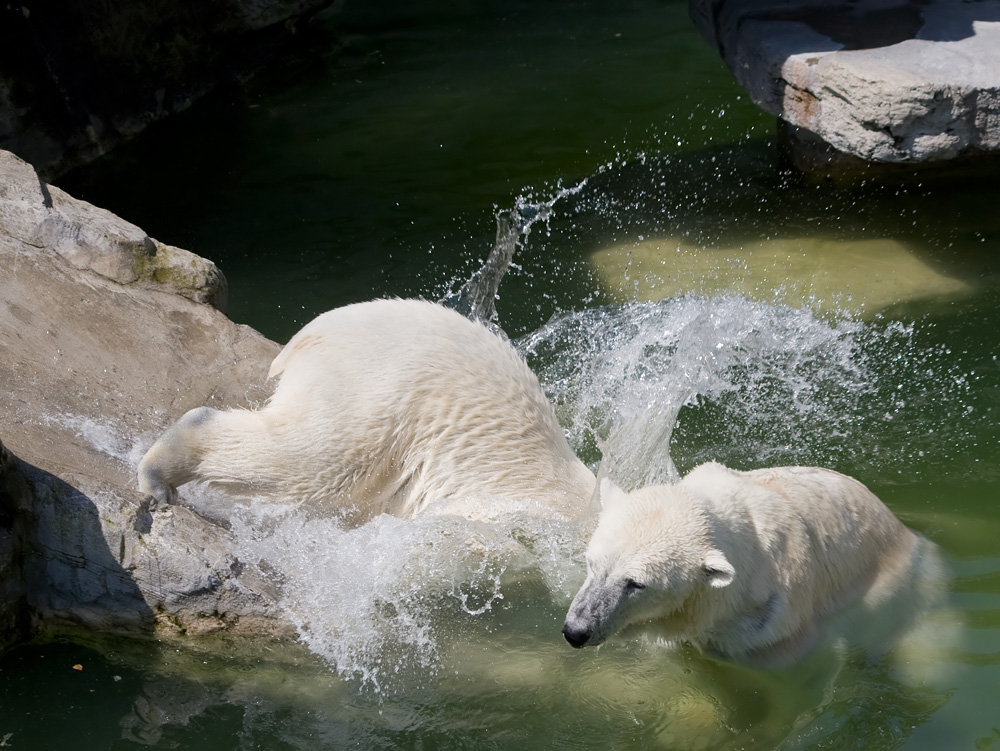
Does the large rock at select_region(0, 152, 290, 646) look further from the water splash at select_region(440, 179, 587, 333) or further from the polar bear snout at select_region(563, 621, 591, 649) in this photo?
the water splash at select_region(440, 179, 587, 333)

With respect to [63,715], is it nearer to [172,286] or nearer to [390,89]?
[172,286]

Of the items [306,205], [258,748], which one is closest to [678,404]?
[258,748]

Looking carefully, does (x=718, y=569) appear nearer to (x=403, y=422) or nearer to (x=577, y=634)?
(x=577, y=634)

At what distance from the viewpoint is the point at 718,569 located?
2.86 meters

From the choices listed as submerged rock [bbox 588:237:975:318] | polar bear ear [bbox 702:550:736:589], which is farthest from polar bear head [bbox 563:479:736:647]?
submerged rock [bbox 588:237:975:318]

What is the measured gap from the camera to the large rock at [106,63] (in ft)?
24.2

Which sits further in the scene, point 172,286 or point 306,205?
point 306,205

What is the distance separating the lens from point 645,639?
3.42m

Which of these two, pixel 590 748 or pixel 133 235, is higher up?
pixel 133 235

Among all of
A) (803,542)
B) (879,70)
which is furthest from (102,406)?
(879,70)

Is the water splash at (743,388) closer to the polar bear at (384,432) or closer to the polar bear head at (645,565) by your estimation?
the polar bear at (384,432)

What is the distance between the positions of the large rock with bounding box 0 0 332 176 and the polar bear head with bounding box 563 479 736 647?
6.14m

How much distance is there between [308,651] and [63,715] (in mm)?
770

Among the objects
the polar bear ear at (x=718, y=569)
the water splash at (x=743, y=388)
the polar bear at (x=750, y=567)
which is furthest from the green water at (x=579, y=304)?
the polar bear ear at (x=718, y=569)
